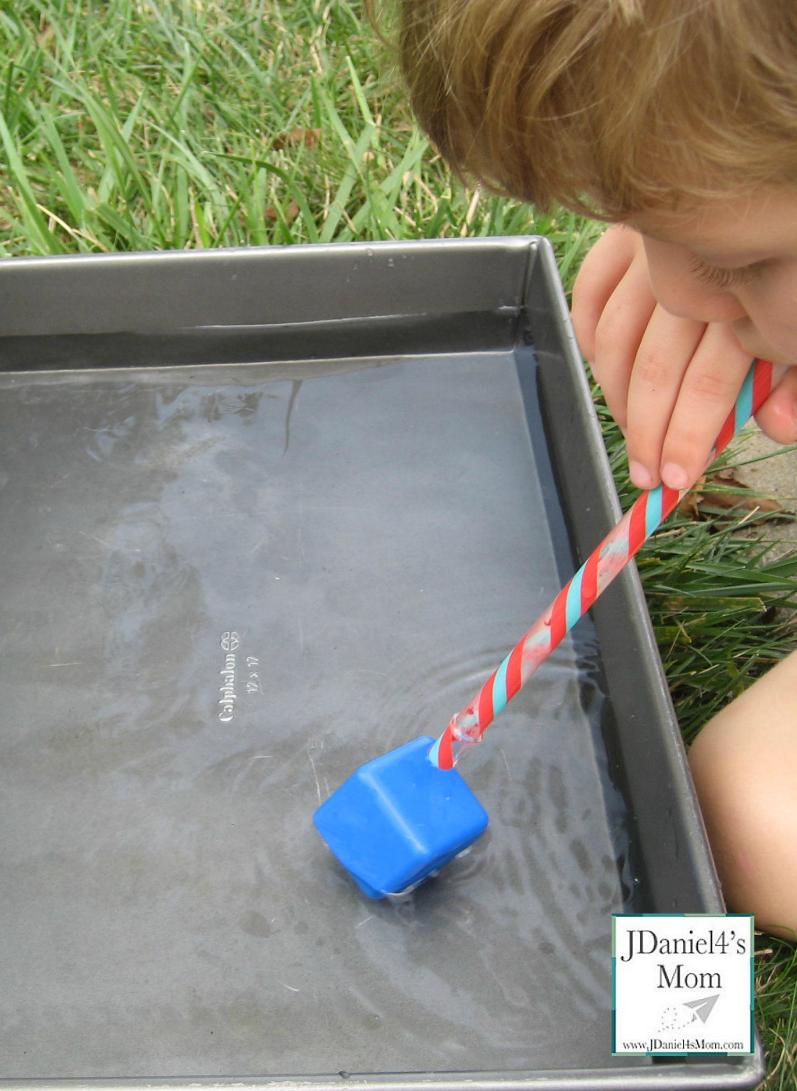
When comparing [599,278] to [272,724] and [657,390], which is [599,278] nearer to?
[657,390]

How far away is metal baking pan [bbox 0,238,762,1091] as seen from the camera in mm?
652

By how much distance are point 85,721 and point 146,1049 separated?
268 millimetres

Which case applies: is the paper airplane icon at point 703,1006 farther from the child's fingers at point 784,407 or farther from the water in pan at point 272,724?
the child's fingers at point 784,407

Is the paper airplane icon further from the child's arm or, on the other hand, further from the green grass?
the green grass

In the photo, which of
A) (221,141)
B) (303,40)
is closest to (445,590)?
(221,141)

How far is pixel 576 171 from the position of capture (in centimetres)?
49

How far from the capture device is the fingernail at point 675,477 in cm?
64

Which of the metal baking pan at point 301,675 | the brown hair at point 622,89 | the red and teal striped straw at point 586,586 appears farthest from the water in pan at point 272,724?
the brown hair at point 622,89

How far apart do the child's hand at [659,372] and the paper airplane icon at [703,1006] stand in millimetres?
315

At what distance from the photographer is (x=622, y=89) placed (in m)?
0.43

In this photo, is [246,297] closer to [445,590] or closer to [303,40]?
[445,590]

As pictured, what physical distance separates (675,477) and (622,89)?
0.90ft

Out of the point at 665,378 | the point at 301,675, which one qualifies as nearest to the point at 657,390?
the point at 665,378

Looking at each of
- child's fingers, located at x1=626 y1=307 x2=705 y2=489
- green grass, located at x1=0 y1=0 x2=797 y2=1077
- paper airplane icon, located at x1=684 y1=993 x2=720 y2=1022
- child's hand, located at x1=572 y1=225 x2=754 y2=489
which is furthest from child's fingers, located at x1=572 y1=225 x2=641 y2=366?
paper airplane icon, located at x1=684 y1=993 x2=720 y2=1022
